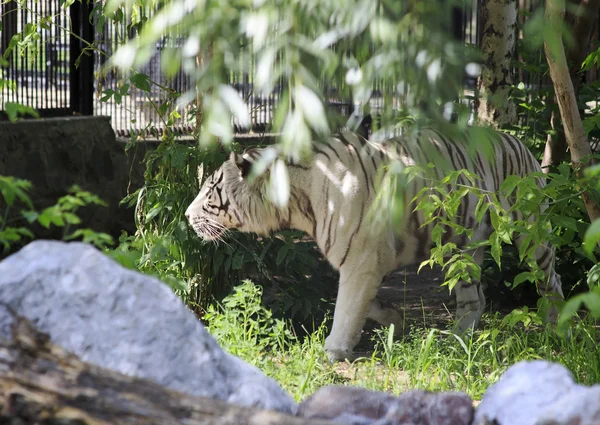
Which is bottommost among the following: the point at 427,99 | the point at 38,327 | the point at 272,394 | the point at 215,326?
the point at 215,326

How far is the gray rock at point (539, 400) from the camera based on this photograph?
84.4 inches

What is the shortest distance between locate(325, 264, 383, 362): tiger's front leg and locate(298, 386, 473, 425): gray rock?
199 cm

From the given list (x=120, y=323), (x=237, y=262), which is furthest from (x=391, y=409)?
(x=237, y=262)

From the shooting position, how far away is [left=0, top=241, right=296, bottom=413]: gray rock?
2396mm

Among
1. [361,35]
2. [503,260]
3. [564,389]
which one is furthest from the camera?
[503,260]

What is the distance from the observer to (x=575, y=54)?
575cm

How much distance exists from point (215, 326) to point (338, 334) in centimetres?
68

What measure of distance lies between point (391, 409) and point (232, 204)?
2.58 meters

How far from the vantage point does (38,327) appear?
2.41 metres

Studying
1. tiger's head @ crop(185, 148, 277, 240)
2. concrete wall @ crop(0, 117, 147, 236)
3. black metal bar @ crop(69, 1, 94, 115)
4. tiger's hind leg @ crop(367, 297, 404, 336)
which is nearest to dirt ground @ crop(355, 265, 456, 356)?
tiger's hind leg @ crop(367, 297, 404, 336)

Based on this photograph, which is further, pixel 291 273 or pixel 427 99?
pixel 291 273

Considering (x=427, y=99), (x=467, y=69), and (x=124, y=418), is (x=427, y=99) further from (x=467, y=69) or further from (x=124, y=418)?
(x=124, y=418)

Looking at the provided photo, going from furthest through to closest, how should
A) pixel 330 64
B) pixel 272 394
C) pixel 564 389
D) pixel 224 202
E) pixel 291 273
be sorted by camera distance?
pixel 291 273 → pixel 224 202 → pixel 272 394 → pixel 564 389 → pixel 330 64

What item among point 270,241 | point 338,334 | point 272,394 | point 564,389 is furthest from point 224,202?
point 564,389
